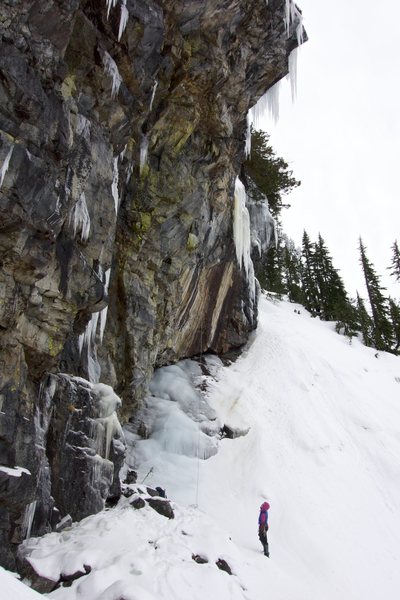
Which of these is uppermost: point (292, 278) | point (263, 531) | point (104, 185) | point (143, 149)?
point (292, 278)

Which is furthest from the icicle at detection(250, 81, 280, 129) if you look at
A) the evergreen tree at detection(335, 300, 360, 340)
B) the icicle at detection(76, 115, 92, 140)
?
the evergreen tree at detection(335, 300, 360, 340)

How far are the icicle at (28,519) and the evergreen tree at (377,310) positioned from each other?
28.8 metres

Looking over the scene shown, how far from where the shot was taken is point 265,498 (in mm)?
12742

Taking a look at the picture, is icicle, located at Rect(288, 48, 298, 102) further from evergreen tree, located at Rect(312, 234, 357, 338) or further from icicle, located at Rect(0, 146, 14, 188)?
evergreen tree, located at Rect(312, 234, 357, 338)

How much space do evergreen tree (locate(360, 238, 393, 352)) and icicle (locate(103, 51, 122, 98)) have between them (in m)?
28.1

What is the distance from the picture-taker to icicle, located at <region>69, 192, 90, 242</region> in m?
8.68

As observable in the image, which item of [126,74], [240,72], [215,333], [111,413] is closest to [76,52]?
[126,74]

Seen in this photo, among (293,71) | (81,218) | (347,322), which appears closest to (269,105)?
(293,71)

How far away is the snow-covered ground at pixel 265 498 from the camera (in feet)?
24.7

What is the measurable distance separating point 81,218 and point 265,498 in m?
9.25

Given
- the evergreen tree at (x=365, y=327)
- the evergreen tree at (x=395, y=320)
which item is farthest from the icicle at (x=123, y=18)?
the evergreen tree at (x=395, y=320)

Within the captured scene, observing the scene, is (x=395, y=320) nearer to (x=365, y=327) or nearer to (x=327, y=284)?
(x=365, y=327)

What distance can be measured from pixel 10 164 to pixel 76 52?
3288 mm

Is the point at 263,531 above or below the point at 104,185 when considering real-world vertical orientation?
below
